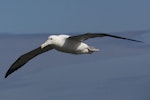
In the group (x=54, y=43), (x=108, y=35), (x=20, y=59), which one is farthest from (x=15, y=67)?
(x=108, y=35)

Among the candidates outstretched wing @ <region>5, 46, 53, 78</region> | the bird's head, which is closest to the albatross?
the bird's head

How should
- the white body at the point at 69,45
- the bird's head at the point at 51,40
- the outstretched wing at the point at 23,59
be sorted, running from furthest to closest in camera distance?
the outstretched wing at the point at 23,59 < the bird's head at the point at 51,40 < the white body at the point at 69,45

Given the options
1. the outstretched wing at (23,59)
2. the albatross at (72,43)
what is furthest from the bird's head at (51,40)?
the outstretched wing at (23,59)

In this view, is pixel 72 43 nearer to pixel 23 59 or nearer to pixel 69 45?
pixel 69 45

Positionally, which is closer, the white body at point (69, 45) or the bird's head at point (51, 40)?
the white body at point (69, 45)

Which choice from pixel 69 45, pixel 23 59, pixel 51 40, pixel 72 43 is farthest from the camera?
pixel 23 59

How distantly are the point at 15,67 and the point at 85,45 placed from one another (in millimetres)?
8040

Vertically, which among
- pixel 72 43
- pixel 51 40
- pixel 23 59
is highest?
pixel 23 59

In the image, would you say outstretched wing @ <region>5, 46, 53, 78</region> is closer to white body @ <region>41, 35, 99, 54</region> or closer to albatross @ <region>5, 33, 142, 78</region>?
albatross @ <region>5, 33, 142, 78</region>

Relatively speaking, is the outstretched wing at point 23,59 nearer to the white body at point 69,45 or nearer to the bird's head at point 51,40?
the bird's head at point 51,40

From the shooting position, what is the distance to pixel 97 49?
26422mm

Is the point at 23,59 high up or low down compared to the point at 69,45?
up

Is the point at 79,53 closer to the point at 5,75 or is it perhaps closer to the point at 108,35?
the point at 108,35

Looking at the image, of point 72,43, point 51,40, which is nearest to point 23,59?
point 51,40
